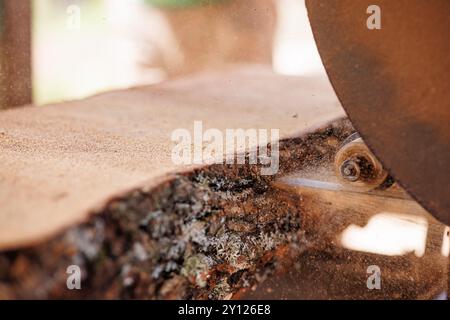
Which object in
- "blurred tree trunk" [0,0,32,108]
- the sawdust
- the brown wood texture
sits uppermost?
"blurred tree trunk" [0,0,32,108]

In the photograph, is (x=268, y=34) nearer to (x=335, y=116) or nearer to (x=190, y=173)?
(x=335, y=116)

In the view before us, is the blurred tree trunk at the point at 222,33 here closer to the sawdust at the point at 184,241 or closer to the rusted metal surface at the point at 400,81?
the sawdust at the point at 184,241

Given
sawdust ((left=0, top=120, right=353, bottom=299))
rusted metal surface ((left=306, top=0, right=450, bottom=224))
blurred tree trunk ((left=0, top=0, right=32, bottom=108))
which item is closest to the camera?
sawdust ((left=0, top=120, right=353, bottom=299))

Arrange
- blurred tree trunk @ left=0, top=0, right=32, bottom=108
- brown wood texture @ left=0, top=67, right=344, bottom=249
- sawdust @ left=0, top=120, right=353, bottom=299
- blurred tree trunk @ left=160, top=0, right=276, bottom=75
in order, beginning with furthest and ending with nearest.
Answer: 1. blurred tree trunk @ left=160, top=0, right=276, bottom=75
2. blurred tree trunk @ left=0, top=0, right=32, bottom=108
3. brown wood texture @ left=0, top=67, right=344, bottom=249
4. sawdust @ left=0, top=120, right=353, bottom=299

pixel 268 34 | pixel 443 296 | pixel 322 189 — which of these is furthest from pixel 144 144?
pixel 268 34

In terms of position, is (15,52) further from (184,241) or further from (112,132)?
(184,241)

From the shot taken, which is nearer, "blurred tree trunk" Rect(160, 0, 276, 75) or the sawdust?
the sawdust

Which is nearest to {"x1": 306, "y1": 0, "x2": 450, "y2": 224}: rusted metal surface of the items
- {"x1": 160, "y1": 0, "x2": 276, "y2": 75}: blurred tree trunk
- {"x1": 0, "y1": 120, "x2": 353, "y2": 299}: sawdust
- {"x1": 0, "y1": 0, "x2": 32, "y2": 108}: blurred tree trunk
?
{"x1": 0, "y1": 120, "x2": 353, "y2": 299}: sawdust

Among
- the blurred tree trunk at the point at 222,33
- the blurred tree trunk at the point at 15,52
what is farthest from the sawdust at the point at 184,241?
the blurred tree trunk at the point at 222,33

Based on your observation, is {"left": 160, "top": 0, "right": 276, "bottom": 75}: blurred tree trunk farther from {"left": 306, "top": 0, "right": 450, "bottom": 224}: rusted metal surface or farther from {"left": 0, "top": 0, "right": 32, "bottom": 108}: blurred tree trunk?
{"left": 306, "top": 0, "right": 450, "bottom": 224}: rusted metal surface

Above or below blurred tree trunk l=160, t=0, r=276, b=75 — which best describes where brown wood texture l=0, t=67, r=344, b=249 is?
below
